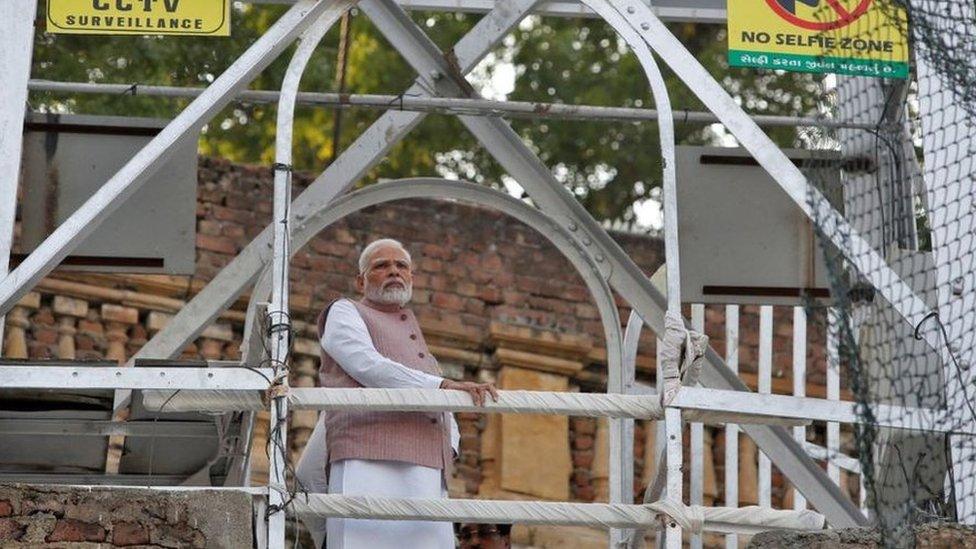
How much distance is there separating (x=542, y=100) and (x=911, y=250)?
394 inches

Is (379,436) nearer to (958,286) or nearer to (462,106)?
(462,106)

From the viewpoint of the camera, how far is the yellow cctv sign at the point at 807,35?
1003cm

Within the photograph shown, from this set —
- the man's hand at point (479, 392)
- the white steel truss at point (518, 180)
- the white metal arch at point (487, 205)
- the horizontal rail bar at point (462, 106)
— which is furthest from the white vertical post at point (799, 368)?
the man's hand at point (479, 392)

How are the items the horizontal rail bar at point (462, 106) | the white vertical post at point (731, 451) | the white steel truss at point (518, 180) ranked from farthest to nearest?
1. the white vertical post at point (731, 451)
2. the horizontal rail bar at point (462, 106)
3. the white steel truss at point (518, 180)

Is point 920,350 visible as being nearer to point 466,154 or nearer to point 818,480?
Answer: point 818,480

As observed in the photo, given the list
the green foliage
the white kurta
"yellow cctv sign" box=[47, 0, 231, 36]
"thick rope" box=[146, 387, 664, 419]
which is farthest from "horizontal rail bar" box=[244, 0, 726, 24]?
the green foliage

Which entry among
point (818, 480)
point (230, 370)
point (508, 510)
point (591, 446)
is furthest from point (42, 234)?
point (591, 446)

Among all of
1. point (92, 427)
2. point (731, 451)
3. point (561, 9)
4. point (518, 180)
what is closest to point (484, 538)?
point (92, 427)

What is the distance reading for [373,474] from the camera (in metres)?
9.46

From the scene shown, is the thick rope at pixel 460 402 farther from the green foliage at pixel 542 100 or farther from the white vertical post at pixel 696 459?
the green foliage at pixel 542 100

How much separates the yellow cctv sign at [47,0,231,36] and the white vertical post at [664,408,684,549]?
2.33 metres

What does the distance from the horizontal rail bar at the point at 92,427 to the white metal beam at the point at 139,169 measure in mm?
548

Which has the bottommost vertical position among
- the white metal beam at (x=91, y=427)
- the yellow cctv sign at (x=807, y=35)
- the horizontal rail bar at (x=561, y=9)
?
the white metal beam at (x=91, y=427)

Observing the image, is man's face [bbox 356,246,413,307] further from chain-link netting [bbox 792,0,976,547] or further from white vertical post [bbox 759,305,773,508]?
white vertical post [bbox 759,305,773,508]
